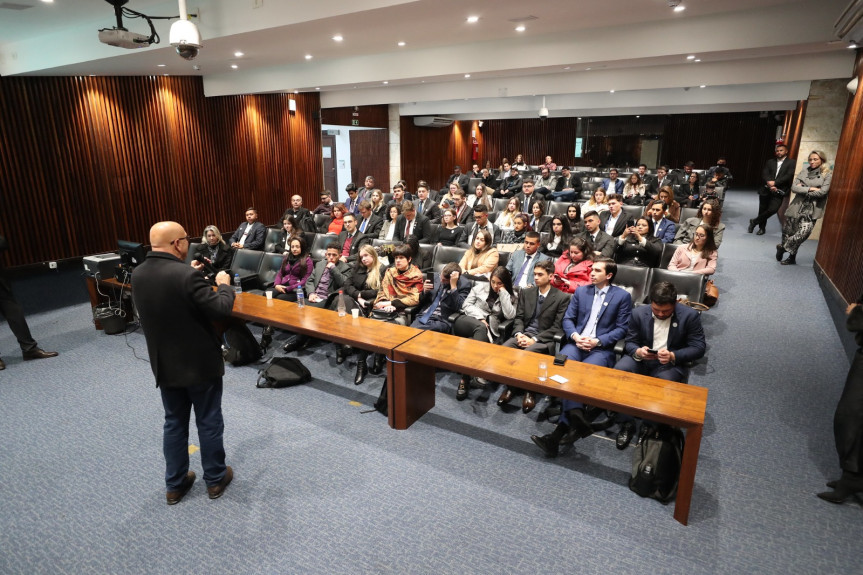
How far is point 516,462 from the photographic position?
332cm

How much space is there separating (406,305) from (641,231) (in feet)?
10.1

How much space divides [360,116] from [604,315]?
12.7 metres

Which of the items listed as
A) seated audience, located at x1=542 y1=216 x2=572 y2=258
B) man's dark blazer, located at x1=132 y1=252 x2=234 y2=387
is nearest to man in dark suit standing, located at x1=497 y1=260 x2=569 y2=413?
seated audience, located at x1=542 y1=216 x2=572 y2=258

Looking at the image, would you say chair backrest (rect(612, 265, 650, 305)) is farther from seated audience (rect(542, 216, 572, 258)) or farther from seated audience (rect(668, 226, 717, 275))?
seated audience (rect(542, 216, 572, 258))

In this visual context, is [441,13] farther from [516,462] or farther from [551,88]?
[551,88]

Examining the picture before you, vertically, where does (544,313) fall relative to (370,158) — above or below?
below

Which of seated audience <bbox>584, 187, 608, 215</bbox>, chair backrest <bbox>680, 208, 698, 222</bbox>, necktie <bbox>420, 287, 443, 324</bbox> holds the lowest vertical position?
necktie <bbox>420, 287, 443, 324</bbox>

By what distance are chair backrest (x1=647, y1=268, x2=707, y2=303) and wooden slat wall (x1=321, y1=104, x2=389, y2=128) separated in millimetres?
10973

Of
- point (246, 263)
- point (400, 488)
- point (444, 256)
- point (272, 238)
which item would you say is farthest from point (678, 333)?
point (272, 238)

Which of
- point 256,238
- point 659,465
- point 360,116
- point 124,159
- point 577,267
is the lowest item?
point 659,465

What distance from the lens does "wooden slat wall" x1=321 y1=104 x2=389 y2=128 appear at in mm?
13648

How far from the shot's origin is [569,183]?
39.1 ft

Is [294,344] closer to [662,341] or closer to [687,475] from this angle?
[662,341]

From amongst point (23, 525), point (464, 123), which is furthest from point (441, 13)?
point (464, 123)
